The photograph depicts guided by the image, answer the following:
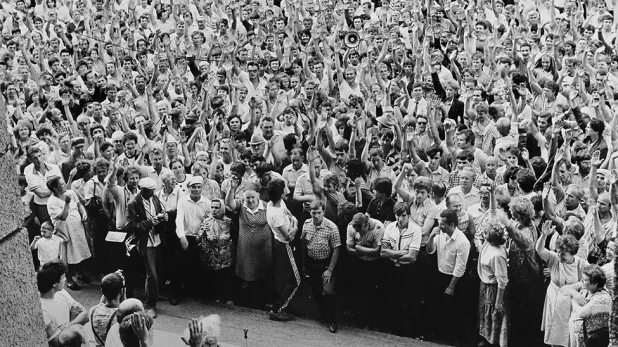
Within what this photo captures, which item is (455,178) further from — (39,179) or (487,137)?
(39,179)

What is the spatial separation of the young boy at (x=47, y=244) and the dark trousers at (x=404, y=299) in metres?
3.57

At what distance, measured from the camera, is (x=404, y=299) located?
10.6 m

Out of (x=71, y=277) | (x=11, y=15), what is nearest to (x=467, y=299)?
(x=71, y=277)

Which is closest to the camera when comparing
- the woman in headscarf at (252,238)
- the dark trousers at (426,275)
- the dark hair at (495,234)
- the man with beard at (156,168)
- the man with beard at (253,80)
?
the dark hair at (495,234)

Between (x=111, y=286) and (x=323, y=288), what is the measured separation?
3.48 meters

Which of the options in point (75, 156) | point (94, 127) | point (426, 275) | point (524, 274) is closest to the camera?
point (524, 274)

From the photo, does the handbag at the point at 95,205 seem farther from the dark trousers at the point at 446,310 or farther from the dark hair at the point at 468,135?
the dark hair at the point at 468,135

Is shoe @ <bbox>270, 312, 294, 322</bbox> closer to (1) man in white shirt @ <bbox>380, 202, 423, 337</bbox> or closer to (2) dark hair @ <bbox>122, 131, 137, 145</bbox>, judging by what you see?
(1) man in white shirt @ <bbox>380, 202, 423, 337</bbox>

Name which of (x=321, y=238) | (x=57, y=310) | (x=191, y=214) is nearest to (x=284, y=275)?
(x=321, y=238)

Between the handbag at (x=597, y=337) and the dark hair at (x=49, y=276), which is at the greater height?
the dark hair at (x=49, y=276)

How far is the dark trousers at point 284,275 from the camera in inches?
438

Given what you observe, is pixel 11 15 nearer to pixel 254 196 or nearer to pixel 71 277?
pixel 71 277

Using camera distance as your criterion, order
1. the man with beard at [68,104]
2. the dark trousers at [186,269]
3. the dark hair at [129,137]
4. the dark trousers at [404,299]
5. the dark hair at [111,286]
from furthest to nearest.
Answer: the man with beard at [68,104], the dark hair at [129,137], the dark trousers at [186,269], the dark trousers at [404,299], the dark hair at [111,286]

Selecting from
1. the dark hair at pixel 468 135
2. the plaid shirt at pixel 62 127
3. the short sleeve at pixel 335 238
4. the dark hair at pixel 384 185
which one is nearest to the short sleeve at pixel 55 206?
the plaid shirt at pixel 62 127
